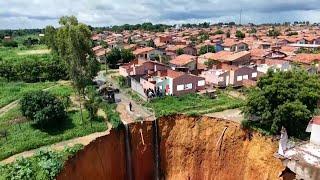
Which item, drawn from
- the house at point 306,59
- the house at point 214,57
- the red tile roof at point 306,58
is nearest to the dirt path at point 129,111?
the house at point 214,57

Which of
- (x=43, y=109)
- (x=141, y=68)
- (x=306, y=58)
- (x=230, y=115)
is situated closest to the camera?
(x=43, y=109)

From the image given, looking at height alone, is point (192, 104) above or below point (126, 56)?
below

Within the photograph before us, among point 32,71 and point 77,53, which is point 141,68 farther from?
point 32,71

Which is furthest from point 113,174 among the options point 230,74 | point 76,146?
point 230,74

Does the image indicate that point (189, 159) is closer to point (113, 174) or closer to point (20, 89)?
point (113, 174)

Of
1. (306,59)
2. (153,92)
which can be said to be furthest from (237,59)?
(153,92)

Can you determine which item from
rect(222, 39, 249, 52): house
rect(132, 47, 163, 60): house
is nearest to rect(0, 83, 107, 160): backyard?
rect(132, 47, 163, 60): house
